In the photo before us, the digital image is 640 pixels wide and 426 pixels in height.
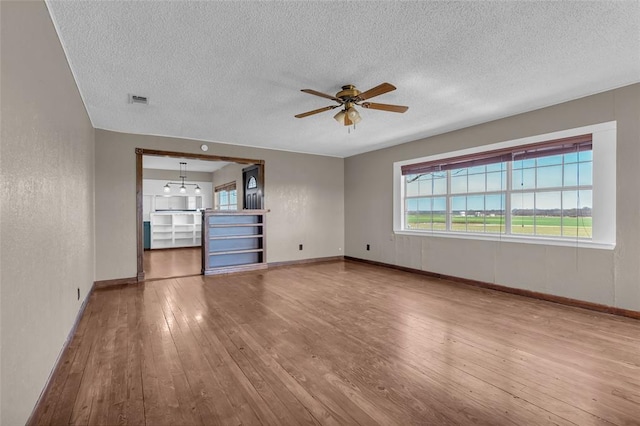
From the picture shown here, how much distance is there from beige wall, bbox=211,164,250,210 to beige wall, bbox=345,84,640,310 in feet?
12.3

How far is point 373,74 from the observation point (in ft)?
9.45

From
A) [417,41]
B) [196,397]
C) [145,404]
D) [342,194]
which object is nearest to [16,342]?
[145,404]

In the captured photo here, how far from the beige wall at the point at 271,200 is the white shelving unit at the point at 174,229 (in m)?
4.86

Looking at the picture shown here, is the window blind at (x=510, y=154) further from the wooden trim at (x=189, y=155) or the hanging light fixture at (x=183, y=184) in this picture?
the hanging light fixture at (x=183, y=184)

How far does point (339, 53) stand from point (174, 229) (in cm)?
890

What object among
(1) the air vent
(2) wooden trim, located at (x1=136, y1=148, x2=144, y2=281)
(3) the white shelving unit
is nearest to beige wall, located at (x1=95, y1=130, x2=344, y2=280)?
(2) wooden trim, located at (x1=136, y1=148, x2=144, y2=281)

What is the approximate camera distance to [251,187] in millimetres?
7652

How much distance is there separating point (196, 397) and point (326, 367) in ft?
2.92

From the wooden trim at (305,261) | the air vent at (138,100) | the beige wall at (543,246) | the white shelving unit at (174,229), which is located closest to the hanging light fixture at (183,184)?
the white shelving unit at (174,229)

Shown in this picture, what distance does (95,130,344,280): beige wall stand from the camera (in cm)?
479

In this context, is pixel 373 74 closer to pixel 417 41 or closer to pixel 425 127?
pixel 417 41

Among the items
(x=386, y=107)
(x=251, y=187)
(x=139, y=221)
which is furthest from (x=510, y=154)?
(x=139, y=221)

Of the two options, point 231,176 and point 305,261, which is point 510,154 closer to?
point 305,261

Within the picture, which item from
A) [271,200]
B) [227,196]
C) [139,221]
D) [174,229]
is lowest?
[174,229]
